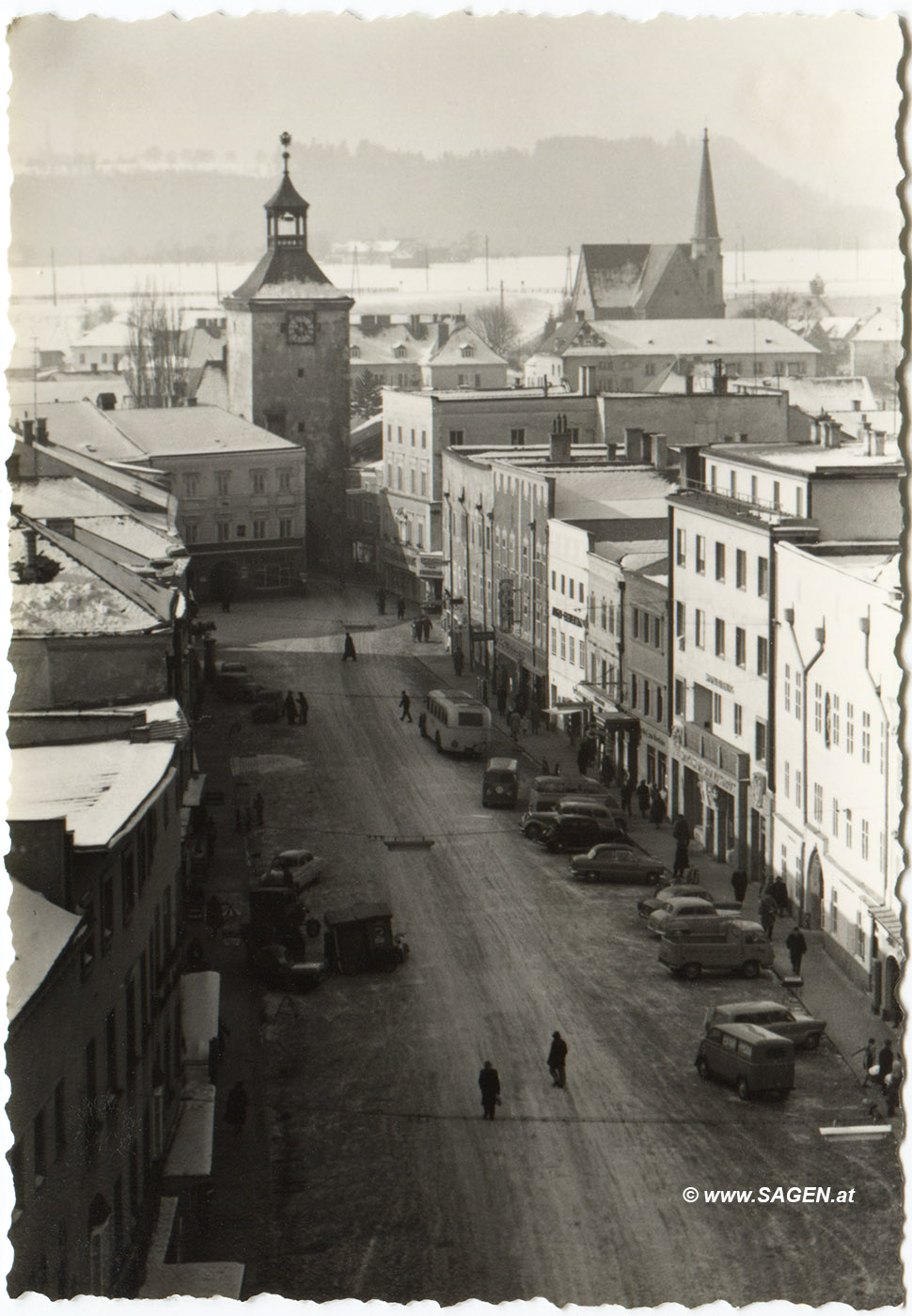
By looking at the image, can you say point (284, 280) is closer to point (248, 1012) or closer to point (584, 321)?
point (584, 321)

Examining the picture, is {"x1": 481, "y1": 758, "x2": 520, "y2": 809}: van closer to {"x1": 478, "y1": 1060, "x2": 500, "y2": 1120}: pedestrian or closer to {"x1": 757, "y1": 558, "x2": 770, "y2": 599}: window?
{"x1": 757, "y1": 558, "x2": 770, "y2": 599}: window

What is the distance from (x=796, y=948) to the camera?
32.0 meters

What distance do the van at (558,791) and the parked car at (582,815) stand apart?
458 mm

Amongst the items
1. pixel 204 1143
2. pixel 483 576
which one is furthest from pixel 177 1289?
pixel 483 576

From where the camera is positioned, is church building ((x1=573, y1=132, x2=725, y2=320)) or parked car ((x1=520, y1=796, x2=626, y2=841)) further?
parked car ((x1=520, y1=796, x2=626, y2=841))

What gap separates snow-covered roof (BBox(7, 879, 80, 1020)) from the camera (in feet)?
56.3

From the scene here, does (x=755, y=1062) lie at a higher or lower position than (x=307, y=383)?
lower

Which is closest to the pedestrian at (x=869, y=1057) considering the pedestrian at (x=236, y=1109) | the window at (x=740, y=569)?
the pedestrian at (x=236, y=1109)

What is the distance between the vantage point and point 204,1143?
24.0 meters

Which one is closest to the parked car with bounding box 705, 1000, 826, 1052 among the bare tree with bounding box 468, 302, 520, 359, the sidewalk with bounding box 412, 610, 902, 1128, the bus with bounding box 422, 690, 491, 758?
the sidewalk with bounding box 412, 610, 902, 1128

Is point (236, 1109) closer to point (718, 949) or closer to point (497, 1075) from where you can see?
point (497, 1075)

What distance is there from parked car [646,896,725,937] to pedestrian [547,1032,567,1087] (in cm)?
589

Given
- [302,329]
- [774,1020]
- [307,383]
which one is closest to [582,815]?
[774,1020]

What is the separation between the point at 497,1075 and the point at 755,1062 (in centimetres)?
336
